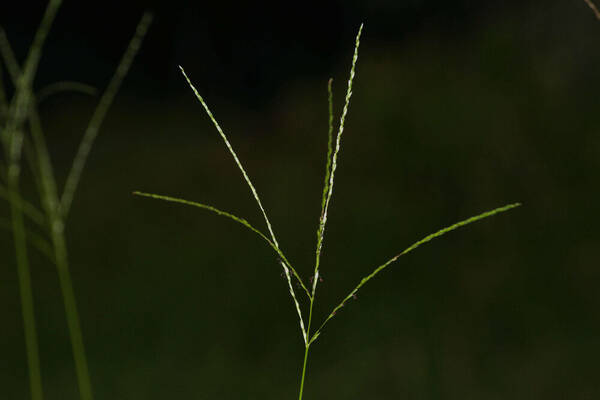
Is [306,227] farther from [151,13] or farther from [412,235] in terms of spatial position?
[151,13]

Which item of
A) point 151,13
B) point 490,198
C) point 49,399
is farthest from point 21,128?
point 151,13

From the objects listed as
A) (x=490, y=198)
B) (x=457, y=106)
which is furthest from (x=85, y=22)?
(x=490, y=198)

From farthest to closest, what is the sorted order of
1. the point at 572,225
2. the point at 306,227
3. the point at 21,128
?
the point at 306,227 → the point at 572,225 → the point at 21,128

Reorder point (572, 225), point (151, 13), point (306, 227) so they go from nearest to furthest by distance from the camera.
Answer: point (572, 225) < point (306, 227) < point (151, 13)

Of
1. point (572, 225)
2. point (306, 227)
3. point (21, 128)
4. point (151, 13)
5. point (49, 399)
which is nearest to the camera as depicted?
point (21, 128)

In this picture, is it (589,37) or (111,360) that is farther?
(589,37)

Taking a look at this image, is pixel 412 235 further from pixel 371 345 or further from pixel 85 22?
pixel 85 22

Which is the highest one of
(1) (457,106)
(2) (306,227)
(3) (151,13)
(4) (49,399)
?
(3) (151,13)

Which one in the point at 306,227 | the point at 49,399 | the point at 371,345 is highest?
the point at 306,227

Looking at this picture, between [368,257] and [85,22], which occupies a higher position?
[85,22]
